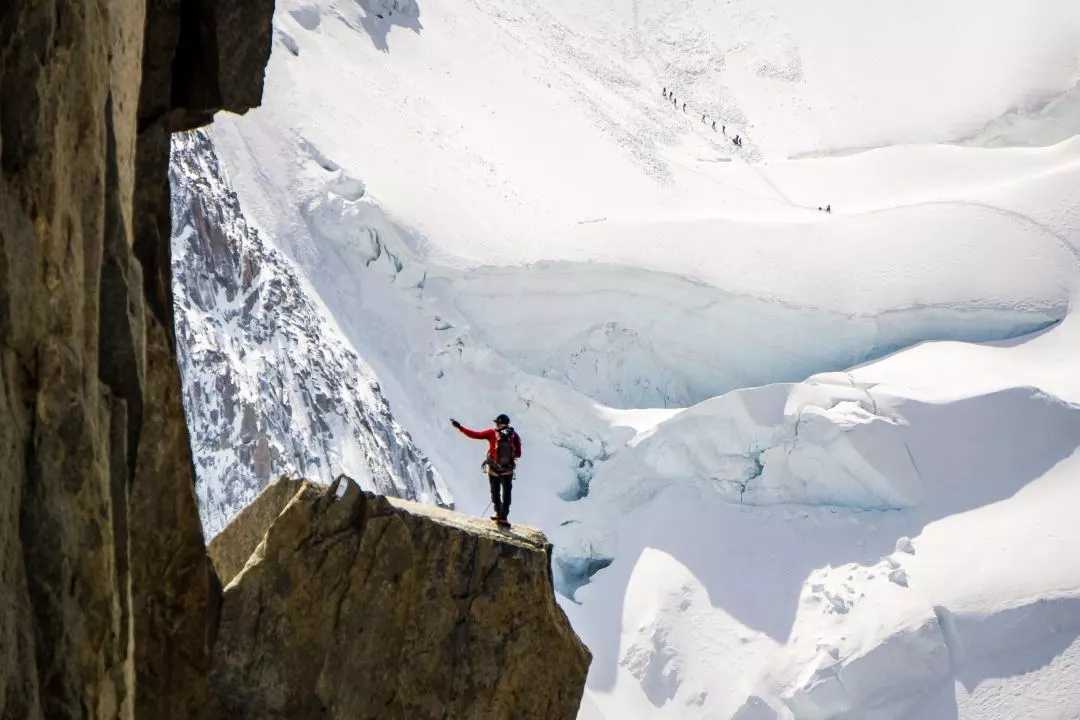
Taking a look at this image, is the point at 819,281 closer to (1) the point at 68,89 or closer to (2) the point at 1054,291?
(2) the point at 1054,291

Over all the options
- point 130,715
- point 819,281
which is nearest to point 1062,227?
point 819,281

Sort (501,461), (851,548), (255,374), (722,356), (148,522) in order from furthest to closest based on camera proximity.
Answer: (722,356) → (851,548) → (255,374) → (501,461) → (148,522)

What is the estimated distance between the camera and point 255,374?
77.6 ft

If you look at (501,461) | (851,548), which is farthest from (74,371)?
(851,548)

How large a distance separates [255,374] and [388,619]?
41.4ft

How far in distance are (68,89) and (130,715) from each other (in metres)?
2.54

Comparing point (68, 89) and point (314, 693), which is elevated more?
point (68, 89)

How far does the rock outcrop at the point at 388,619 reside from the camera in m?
11.0

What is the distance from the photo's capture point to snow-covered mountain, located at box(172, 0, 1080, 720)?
2466 cm

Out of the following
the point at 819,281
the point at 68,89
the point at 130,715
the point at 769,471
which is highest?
the point at 68,89

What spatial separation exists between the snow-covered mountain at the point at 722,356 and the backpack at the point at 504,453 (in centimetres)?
1197

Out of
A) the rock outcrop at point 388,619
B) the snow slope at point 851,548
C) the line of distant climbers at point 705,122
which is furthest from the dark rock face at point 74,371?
the line of distant climbers at point 705,122

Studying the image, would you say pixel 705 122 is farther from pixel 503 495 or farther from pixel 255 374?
pixel 503 495

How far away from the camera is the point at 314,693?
434 inches
